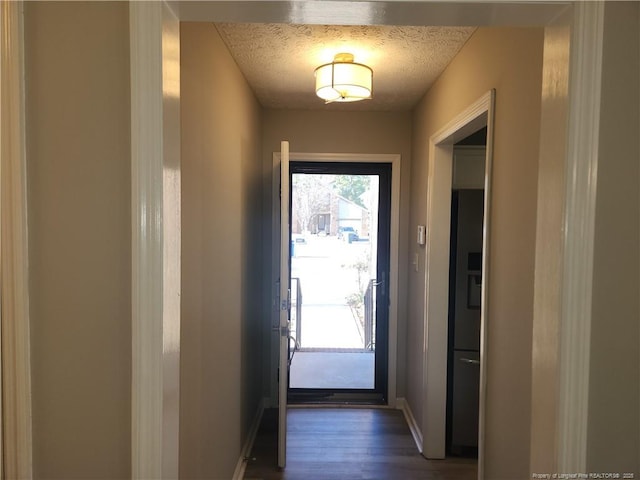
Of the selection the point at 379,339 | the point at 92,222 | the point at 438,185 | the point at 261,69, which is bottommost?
the point at 379,339

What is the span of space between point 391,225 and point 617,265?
2.68 meters

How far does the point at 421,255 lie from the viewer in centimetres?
318

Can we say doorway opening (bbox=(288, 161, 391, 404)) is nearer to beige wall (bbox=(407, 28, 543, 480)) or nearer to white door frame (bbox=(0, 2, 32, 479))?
beige wall (bbox=(407, 28, 543, 480))

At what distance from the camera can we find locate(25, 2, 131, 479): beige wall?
99 cm

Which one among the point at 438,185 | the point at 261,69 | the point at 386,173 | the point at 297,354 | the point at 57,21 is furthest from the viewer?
the point at 297,354

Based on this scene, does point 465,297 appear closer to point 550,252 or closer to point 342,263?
point 342,263

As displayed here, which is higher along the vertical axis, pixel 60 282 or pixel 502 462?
pixel 60 282

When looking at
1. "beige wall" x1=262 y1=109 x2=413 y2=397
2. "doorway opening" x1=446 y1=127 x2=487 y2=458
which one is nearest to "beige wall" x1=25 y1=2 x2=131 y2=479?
"doorway opening" x1=446 y1=127 x2=487 y2=458

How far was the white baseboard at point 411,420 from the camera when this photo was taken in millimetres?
3109

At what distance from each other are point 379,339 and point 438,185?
5.35ft

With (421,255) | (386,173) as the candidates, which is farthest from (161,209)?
(386,173)

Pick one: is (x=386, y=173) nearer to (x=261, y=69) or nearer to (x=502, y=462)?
(x=261, y=69)

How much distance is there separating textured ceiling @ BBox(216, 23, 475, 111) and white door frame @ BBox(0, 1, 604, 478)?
Answer: 42.4 inches

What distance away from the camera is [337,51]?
2.30m
